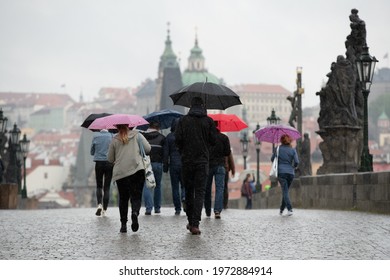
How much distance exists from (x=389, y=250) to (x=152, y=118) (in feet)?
26.6

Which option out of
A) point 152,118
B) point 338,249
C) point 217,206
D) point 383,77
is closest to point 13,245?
point 338,249

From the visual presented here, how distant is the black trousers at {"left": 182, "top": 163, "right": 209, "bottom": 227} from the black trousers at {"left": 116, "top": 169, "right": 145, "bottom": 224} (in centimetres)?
54

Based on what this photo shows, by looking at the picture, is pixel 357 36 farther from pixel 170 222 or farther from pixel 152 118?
pixel 170 222

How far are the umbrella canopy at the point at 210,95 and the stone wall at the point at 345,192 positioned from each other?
331cm

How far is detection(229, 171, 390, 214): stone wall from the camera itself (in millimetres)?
18062

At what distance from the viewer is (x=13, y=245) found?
11570 millimetres

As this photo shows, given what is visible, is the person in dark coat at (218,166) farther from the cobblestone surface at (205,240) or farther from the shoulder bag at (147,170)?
the shoulder bag at (147,170)

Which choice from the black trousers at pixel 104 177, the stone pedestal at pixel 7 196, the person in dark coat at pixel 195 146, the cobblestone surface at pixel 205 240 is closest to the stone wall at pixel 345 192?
the cobblestone surface at pixel 205 240

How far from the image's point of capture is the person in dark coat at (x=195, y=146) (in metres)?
13.1

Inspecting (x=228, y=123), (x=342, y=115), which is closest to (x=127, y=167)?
(x=228, y=123)
